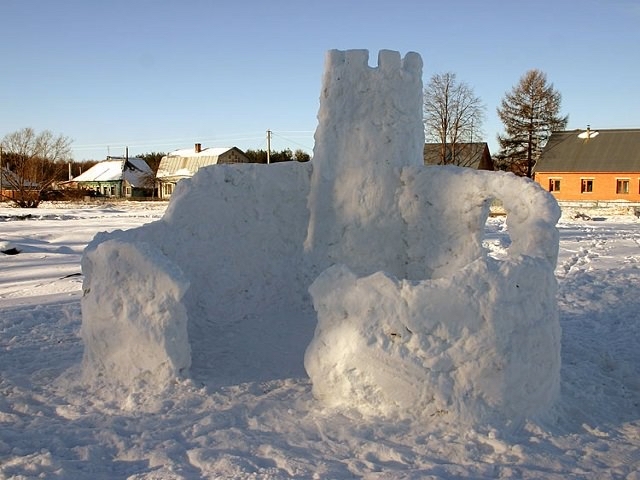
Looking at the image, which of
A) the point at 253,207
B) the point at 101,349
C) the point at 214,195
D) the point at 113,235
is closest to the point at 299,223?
the point at 253,207

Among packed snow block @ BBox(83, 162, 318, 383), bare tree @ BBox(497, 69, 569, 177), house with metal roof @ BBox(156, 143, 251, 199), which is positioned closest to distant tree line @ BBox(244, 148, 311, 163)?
house with metal roof @ BBox(156, 143, 251, 199)

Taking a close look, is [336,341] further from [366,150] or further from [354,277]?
[366,150]

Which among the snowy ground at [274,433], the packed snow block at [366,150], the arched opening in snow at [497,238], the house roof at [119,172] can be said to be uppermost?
the house roof at [119,172]

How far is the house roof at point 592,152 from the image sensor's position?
39594 mm

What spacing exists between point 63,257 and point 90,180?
46164 mm

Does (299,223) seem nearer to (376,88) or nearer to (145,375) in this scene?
(376,88)

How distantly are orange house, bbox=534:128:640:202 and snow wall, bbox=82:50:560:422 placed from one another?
3530 centimetres

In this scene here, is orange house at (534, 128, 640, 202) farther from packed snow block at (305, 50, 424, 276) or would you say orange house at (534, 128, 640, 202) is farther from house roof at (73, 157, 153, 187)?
packed snow block at (305, 50, 424, 276)

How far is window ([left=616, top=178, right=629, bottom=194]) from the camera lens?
129ft

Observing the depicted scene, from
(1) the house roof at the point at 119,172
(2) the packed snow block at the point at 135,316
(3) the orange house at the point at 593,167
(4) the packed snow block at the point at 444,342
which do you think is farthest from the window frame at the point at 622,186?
(2) the packed snow block at the point at 135,316

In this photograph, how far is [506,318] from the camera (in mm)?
4922

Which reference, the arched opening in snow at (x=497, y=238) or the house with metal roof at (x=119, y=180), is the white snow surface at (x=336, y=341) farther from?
the house with metal roof at (x=119, y=180)

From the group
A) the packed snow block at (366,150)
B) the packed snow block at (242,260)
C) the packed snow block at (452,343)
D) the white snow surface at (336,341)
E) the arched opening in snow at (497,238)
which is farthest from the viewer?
the arched opening in snow at (497,238)

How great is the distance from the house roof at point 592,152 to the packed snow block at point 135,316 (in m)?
38.4
